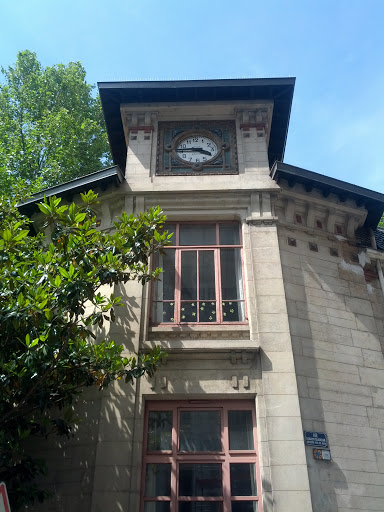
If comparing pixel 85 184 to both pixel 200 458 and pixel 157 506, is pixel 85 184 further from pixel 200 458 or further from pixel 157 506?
pixel 157 506

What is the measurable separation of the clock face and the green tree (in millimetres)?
6490

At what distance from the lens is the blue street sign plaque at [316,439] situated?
811 cm

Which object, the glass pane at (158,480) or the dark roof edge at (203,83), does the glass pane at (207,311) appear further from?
the dark roof edge at (203,83)

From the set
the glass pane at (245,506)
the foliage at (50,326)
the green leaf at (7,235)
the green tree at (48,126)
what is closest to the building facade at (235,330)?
the glass pane at (245,506)

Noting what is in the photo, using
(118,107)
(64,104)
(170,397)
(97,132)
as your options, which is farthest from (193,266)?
(64,104)

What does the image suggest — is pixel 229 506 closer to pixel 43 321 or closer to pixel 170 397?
pixel 170 397

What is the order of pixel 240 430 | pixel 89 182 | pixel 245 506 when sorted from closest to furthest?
1. pixel 245 506
2. pixel 240 430
3. pixel 89 182

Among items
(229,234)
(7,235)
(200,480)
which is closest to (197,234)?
(229,234)

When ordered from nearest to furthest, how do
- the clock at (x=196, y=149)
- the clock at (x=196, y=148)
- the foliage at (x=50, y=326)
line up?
the foliage at (x=50, y=326) → the clock at (x=196, y=148) → the clock at (x=196, y=149)

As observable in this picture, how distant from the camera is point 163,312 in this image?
9641 mm

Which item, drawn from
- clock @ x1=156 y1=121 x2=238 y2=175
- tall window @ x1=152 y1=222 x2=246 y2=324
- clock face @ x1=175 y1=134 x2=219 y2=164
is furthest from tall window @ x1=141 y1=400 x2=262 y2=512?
clock face @ x1=175 y1=134 x2=219 y2=164

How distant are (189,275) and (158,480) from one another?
13.0 feet

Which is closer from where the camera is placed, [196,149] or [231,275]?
[231,275]

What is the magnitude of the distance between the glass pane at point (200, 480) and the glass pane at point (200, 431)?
0.29 meters
